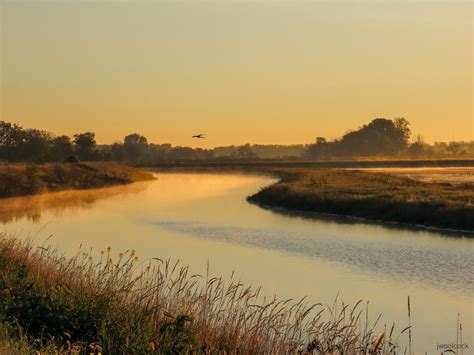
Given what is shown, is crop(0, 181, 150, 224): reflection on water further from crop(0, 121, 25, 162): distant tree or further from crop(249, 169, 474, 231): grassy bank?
crop(0, 121, 25, 162): distant tree

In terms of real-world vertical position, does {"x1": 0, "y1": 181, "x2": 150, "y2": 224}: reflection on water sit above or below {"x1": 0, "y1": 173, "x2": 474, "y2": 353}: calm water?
above

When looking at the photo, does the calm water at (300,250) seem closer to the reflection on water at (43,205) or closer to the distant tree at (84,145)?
the reflection on water at (43,205)

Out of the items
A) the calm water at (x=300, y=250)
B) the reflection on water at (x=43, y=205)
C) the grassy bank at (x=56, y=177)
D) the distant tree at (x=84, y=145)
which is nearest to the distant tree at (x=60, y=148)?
the distant tree at (x=84, y=145)

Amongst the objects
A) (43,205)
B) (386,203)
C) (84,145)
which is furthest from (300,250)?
(84,145)

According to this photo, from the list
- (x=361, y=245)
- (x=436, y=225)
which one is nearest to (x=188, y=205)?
(x=436, y=225)

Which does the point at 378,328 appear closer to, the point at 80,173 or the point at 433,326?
the point at 433,326

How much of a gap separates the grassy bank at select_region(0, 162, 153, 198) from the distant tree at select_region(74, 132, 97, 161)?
59.0 m

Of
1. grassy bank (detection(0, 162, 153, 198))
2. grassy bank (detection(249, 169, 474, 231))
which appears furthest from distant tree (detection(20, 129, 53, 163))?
grassy bank (detection(249, 169, 474, 231))

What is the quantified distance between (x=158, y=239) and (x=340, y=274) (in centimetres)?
1388

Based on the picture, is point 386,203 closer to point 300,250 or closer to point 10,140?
point 300,250

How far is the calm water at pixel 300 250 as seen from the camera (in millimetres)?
23141

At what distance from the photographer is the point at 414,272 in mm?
29000

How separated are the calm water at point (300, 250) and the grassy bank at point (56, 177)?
590 inches

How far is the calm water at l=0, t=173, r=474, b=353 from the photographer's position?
2314cm
